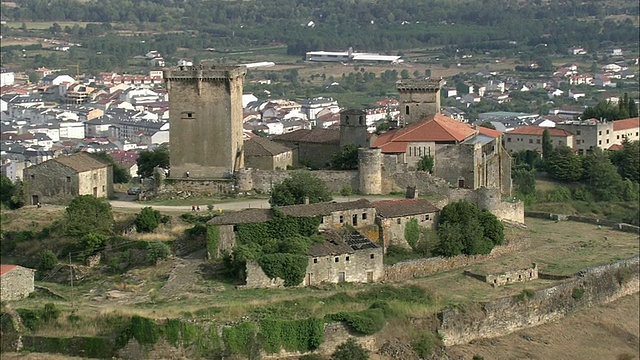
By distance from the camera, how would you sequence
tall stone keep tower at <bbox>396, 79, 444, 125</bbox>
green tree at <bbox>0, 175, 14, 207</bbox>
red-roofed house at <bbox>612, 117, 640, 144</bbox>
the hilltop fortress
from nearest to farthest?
the hilltop fortress → green tree at <bbox>0, 175, 14, 207</bbox> → tall stone keep tower at <bbox>396, 79, 444, 125</bbox> → red-roofed house at <bbox>612, 117, 640, 144</bbox>

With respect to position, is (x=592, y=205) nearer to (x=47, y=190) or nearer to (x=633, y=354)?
(x=633, y=354)

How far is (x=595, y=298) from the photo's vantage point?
44.5 m

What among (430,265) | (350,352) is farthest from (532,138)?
(350,352)

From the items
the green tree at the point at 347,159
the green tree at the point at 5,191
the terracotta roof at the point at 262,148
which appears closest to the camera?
the green tree at the point at 5,191

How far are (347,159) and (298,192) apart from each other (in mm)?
5836

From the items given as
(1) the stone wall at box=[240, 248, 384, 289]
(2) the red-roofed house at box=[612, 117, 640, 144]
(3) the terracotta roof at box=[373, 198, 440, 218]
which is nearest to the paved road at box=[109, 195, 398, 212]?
(3) the terracotta roof at box=[373, 198, 440, 218]

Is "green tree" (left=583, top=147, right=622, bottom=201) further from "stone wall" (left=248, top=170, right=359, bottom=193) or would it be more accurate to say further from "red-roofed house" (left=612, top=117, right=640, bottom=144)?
"stone wall" (left=248, top=170, right=359, bottom=193)

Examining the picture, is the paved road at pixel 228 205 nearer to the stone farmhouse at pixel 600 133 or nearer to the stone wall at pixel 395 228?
the stone wall at pixel 395 228

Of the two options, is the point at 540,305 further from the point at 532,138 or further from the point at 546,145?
the point at 532,138

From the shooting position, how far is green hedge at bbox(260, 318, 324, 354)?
3559 cm

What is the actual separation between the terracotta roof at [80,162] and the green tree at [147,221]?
15.5ft

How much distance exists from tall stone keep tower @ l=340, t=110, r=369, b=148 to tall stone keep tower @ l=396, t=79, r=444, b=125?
9.57 feet

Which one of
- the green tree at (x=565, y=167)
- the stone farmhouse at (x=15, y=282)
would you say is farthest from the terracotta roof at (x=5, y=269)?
the green tree at (x=565, y=167)

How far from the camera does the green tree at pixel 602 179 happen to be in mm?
58656
